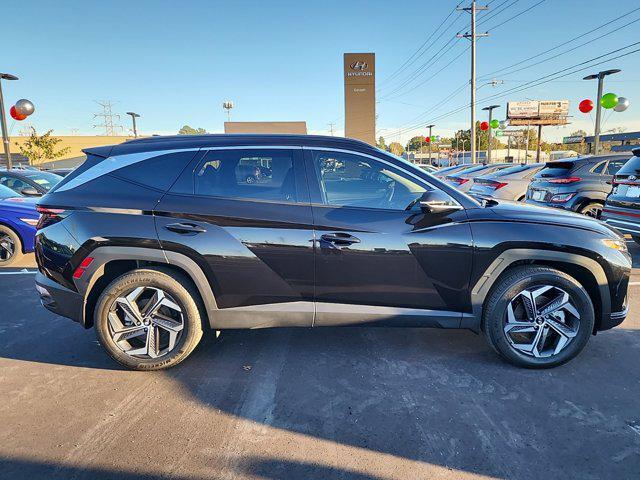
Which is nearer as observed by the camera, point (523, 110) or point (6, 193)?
point (6, 193)

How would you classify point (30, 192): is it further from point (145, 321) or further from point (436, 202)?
point (436, 202)

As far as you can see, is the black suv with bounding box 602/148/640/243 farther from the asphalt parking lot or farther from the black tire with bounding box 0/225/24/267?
the black tire with bounding box 0/225/24/267

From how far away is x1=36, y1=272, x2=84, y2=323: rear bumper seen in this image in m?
3.14

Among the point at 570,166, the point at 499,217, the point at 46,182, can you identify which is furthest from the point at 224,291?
the point at 570,166

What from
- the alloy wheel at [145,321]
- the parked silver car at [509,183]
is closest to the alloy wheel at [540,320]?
the alloy wheel at [145,321]

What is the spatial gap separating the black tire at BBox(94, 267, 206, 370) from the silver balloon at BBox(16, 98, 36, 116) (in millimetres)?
16655

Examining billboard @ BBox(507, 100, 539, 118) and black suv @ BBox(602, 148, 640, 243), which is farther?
billboard @ BBox(507, 100, 539, 118)

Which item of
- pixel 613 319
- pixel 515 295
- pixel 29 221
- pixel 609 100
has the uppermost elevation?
pixel 609 100

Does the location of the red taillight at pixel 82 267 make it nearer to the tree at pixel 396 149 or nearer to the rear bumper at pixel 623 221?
the rear bumper at pixel 623 221

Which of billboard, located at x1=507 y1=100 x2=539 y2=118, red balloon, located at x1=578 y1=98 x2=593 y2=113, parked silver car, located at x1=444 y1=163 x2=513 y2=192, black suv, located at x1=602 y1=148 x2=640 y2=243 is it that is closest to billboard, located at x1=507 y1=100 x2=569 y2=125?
billboard, located at x1=507 y1=100 x2=539 y2=118

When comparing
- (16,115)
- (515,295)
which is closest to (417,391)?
(515,295)

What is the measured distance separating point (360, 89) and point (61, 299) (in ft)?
127

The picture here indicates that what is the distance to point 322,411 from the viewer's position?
2.71 metres

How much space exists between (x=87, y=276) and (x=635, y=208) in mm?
Result: 7141
